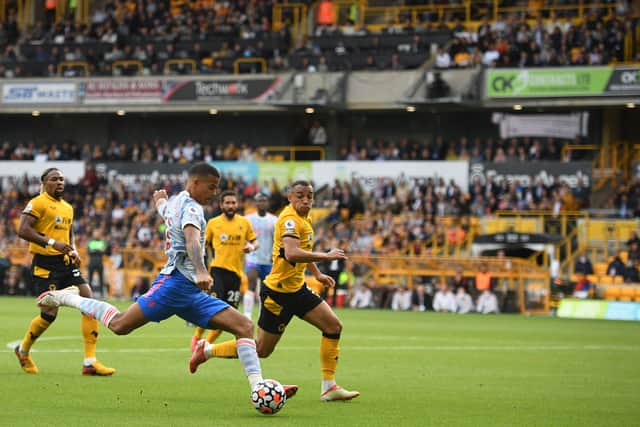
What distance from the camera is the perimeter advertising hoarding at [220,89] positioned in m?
46.2

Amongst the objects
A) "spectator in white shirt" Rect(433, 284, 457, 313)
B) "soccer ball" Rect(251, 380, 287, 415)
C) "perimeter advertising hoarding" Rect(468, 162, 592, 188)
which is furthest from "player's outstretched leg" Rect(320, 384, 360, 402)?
"perimeter advertising hoarding" Rect(468, 162, 592, 188)

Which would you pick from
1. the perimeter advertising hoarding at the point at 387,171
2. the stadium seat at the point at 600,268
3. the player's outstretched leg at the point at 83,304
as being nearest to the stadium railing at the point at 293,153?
the perimeter advertising hoarding at the point at 387,171

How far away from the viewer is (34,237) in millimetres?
13117

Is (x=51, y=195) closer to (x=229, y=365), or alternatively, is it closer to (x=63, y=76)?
(x=229, y=365)

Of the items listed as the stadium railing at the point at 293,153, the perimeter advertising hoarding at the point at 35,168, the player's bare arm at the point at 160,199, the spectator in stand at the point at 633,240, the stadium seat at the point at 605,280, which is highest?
the stadium railing at the point at 293,153

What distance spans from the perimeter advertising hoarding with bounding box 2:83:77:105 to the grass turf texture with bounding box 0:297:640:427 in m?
27.4

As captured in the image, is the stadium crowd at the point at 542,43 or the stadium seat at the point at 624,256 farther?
the stadium crowd at the point at 542,43

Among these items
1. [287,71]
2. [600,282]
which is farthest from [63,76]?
[600,282]

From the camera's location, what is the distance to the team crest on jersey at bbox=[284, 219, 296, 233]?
11.5m

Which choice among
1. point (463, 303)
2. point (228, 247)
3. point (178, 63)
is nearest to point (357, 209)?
point (463, 303)

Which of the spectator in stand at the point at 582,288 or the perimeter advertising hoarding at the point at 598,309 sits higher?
the spectator in stand at the point at 582,288

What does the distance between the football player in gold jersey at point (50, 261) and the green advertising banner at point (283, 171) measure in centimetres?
3082

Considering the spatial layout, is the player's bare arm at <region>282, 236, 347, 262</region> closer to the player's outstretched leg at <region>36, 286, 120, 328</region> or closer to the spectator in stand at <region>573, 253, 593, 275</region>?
the player's outstretched leg at <region>36, 286, 120, 328</region>

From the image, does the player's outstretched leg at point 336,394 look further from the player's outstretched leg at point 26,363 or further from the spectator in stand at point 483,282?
the spectator in stand at point 483,282
